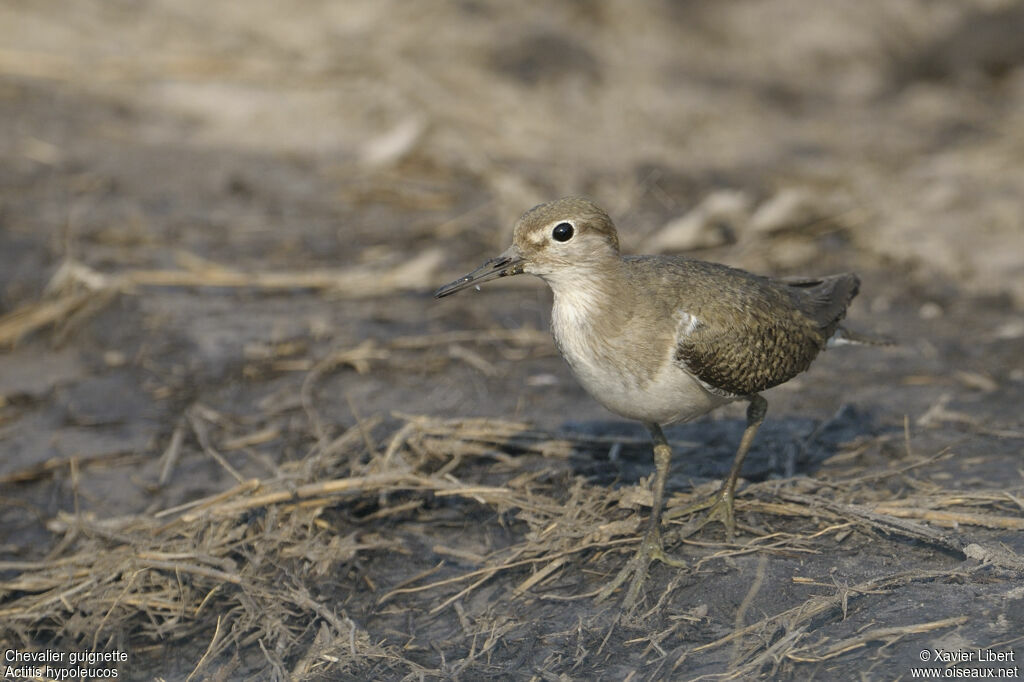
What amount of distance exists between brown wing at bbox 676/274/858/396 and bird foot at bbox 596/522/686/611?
2.37 feet

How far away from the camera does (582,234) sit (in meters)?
4.69

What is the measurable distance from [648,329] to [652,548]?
0.96 metres

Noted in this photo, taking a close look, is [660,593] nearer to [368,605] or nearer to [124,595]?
[368,605]

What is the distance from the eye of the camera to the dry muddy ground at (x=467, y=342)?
4.61 meters

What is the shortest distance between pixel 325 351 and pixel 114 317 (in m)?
1.57

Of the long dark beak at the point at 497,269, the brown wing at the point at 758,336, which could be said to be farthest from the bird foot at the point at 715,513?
the long dark beak at the point at 497,269

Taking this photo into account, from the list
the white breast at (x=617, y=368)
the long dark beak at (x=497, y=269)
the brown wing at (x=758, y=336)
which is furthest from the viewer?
the long dark beak at (x=497, y=269)

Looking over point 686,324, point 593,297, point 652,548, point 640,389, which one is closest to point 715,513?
point 652,548

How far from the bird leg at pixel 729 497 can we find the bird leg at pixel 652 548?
0.65ft

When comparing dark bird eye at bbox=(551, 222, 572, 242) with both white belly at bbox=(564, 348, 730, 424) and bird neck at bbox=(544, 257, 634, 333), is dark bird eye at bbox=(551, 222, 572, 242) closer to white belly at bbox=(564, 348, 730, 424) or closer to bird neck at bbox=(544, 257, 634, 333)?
bird neck at bbox=(544, 257, 634, 333)

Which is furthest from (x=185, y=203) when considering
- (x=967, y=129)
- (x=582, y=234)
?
(x=967, y=129)

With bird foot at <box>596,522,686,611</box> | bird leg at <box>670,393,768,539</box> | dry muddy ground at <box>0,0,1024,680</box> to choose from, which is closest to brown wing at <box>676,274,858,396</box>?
bird leg at <box>670,393,768,539</box>

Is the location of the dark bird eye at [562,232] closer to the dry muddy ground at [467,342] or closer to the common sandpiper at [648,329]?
the common sandpiper at [648,329]

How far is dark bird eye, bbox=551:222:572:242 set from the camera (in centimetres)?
468
